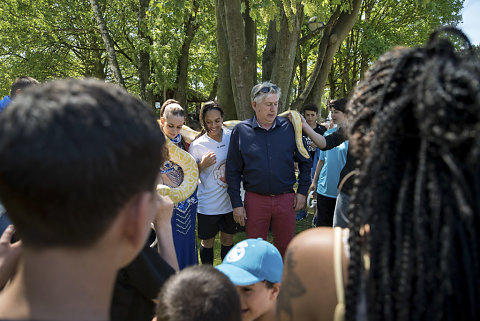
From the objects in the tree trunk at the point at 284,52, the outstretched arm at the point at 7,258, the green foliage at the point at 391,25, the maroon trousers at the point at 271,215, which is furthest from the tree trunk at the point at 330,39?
the outstretched arm at the point at 7,258

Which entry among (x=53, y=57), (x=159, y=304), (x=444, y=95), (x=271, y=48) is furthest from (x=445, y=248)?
(x=53, y=57)

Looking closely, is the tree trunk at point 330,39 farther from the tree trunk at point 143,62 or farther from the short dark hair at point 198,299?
the short dark hair at point 198,299

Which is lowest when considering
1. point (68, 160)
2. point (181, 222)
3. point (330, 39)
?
point (181, 222)

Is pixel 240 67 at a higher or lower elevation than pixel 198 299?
higher

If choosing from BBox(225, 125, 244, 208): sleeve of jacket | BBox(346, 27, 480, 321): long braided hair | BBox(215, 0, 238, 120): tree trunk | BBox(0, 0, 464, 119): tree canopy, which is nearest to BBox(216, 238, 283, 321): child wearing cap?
BBox(346, 27, 480, 321): long braided hair

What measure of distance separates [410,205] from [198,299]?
36.1 inches

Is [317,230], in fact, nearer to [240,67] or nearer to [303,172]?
[303,172]

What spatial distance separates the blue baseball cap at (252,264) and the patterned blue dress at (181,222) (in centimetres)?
185

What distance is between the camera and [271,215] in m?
4.16

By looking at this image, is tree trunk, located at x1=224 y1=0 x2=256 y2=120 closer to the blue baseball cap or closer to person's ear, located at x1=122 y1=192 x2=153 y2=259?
the blue baseball cap

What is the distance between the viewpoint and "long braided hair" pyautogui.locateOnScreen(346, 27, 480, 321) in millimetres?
832

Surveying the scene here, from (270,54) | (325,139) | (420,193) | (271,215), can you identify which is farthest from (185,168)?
(270,54)

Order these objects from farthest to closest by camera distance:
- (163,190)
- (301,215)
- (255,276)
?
1. (301,215)
2. (163,190)
3. (255,276)

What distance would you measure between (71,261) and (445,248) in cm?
90
